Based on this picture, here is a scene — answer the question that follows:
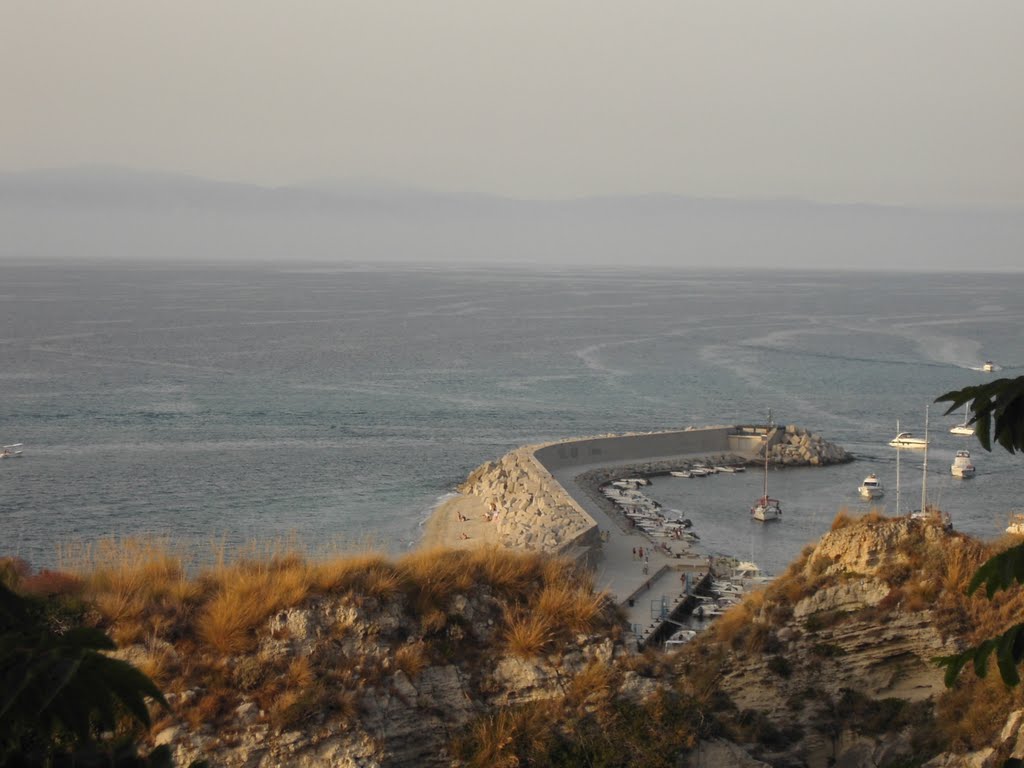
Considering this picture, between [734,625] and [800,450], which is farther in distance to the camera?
[800,450]

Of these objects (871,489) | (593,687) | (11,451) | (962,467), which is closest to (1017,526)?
(593,687)

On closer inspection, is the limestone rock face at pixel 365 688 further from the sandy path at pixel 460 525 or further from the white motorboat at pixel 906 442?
the white motorboat at pixel 906 442

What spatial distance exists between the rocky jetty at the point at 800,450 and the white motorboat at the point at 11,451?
36.8 meters

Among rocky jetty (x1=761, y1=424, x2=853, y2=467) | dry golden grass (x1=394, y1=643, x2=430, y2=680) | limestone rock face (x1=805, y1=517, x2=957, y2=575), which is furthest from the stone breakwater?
dry golden grass (x1=394, y1=643, x2=430, y2=680)

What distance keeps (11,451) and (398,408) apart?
82.4 ft

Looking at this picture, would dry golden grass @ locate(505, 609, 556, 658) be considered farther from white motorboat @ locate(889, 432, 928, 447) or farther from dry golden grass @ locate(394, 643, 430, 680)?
white motorboat @ locate(889, 432, 928, 447)

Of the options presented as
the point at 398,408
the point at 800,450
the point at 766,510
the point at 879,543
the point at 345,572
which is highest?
the point at 345,572

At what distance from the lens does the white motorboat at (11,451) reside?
5253 cm


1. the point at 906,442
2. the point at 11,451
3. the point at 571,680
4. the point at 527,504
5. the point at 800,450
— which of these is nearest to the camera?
the point at 571,680

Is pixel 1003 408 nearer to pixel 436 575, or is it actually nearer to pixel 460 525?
pixel 436 575

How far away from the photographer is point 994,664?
10.1 meters

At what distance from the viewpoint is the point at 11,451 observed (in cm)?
5334

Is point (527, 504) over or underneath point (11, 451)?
underneath

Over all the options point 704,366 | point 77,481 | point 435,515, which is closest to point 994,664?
point 435,515
